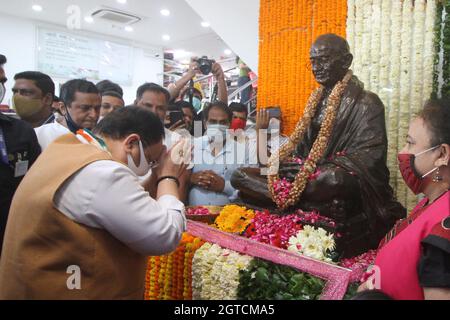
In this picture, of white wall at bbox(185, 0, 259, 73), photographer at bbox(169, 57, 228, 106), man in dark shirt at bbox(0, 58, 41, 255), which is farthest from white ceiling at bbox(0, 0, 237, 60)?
man in dark shirt at bbox(0, 58, 41, 255)

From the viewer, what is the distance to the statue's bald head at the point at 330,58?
9.32 feet

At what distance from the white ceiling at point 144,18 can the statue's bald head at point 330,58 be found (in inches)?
151

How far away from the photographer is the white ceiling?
5.81 metres

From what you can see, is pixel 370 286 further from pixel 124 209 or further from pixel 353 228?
pixel 353 228

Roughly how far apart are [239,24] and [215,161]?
237cm

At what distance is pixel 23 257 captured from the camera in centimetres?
129

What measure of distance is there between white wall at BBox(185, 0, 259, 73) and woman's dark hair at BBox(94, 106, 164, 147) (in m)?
3.61

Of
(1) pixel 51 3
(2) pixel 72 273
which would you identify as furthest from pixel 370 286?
(1) pixel 51 3

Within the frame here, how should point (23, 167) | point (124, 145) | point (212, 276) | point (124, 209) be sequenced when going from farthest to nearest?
point (212, 276) < point (23, 167) < point (124, 145) < point (124, 209)

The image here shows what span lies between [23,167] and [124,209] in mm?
1078

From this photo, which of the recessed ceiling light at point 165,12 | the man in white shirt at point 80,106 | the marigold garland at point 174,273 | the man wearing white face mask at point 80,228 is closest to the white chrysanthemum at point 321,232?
the marigold garland at point 174,273

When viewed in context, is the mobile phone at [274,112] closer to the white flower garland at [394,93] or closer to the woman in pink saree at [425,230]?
the white flower garland at [394,93]

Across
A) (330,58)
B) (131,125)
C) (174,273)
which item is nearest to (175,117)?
(330,58)

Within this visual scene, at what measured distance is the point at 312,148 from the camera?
9.20 ft
